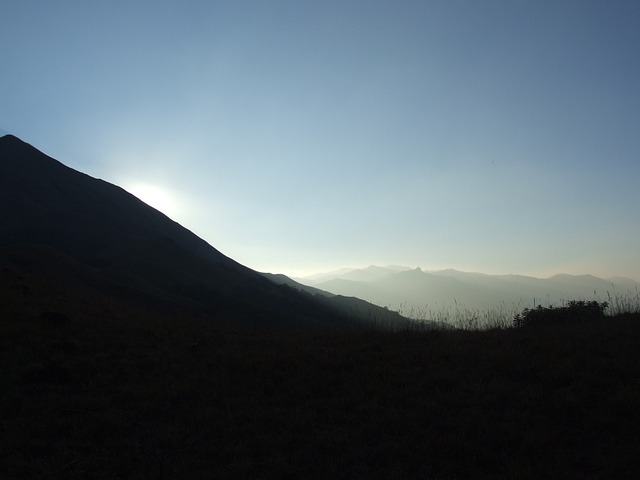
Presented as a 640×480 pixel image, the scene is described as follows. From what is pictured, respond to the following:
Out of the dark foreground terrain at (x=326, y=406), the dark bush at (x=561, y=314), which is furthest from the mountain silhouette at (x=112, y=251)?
the dark bush at (x=561, y=314)

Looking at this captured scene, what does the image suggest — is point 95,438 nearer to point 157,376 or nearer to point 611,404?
point 157,376

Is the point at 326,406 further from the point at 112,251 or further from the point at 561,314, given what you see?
Answer: the point at 112,251

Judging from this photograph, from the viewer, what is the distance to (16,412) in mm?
6223

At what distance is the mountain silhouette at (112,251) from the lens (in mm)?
40906

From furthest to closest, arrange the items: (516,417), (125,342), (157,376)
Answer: (125,342), (157,376), (516,417)

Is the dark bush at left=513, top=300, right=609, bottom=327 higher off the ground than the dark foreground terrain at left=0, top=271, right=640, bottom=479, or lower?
higher

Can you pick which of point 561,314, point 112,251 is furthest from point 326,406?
point 112,251

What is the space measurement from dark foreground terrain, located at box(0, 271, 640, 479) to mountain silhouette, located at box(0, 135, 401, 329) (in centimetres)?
2839

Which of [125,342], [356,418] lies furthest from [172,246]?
[356,418]

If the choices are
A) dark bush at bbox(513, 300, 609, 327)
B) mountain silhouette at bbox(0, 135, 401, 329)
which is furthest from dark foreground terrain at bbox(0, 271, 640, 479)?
mountain silhouette at bbox(0, 135, 401, 329)

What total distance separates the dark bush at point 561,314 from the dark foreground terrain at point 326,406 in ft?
6.27

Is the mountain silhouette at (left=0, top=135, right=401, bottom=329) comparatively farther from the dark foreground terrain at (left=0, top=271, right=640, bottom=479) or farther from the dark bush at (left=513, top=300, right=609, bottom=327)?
the dark bush at (left=513, top=300, right=609, bottom=327)

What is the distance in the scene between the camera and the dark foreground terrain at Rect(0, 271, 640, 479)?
481cm

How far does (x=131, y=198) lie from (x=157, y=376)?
112326 mm
